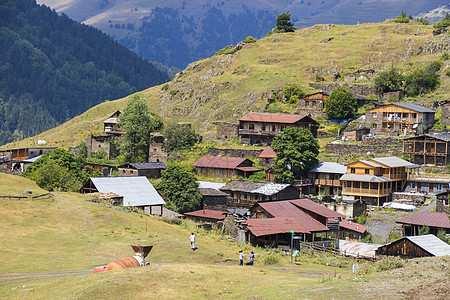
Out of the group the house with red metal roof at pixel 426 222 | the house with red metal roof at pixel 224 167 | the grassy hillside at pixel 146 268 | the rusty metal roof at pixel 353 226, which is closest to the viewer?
the grassy hillside at pixel 146 268

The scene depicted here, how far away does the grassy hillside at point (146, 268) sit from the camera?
86.6 ft

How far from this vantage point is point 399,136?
83.6m

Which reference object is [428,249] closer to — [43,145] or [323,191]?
[323,191]

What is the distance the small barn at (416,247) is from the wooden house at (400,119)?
125 ft

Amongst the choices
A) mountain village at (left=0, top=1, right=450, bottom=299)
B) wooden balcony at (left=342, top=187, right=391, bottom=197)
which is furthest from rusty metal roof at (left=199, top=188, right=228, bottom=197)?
wooden balcony at (left=342, top=187, right=391, bottom=197)

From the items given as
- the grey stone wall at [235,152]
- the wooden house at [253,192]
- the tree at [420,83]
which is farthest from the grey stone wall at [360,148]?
the tree at [420,83]

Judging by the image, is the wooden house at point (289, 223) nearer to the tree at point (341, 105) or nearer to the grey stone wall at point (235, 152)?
the grey stone wall at point (235, 152)

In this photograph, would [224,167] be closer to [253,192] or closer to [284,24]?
[253,192]

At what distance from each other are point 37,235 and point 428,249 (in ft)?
95.8

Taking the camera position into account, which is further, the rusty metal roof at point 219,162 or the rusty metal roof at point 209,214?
the rusty metal roof at point 219,162

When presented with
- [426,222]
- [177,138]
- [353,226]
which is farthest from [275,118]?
[426,222]

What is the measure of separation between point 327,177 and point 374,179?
8265 millimetres

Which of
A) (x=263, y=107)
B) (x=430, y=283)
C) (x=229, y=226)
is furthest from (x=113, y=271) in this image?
(x=263, y=107)

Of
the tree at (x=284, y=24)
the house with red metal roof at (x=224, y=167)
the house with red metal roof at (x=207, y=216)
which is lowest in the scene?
the house with red metal roof at (x=207, y=216)
